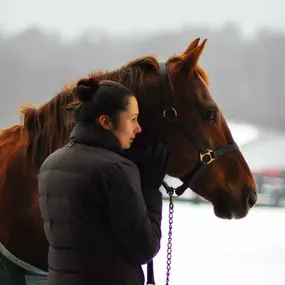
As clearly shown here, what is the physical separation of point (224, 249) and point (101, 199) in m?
1.31

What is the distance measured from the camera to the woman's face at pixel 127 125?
0.85 meters

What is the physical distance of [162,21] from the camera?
1.96 m

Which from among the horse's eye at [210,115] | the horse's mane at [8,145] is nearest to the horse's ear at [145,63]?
the horse's eye at [210,115]

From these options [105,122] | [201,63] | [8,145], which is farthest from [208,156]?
[201,63]

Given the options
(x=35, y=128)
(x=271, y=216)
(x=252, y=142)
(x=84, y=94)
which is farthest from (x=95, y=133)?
(x=271, y=216)

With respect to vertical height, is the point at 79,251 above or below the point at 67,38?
below

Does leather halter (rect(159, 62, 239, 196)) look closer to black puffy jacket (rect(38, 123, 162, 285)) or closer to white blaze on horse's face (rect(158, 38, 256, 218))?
white blaze on horse's face (rect(158, 38, 256, 218))

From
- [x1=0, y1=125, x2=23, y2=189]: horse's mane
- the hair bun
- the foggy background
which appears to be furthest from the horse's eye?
the foggy background

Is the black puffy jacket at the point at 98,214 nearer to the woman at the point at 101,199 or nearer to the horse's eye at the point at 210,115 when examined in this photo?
the woman at the point at 101,199

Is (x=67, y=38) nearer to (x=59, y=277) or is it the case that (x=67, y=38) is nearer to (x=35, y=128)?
(x=35, y=128)

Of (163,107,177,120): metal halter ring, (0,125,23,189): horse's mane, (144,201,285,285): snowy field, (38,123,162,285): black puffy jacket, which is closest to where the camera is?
(38,123,162,285): black puffy jacket

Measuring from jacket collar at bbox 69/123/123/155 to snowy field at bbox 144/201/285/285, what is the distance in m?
1.12

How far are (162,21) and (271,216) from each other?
85 centimetres

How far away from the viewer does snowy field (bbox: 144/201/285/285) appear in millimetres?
1911
